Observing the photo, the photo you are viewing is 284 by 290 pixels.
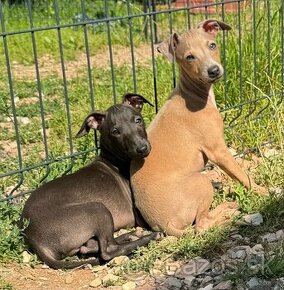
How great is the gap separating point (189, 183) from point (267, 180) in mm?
884

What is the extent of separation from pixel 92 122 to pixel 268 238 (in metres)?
1.61

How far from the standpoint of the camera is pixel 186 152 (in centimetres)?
490

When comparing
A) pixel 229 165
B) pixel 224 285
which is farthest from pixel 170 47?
pixel 224 285

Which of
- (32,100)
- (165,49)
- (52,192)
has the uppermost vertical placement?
(165,49)

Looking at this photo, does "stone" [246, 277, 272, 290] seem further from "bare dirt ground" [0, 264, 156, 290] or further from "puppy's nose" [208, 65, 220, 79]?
"puppy's nose" [208, 65, 220, 79]

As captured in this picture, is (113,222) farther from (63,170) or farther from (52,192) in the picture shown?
(63,170)

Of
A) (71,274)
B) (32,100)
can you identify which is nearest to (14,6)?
(32,100)

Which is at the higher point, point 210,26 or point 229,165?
point 210,26

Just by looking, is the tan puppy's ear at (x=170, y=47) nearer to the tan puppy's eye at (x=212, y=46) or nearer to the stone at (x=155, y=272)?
the tan puppy's eye at (x=212, y=46)

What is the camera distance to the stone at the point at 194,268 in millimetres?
4219

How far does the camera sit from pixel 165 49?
16.5ft

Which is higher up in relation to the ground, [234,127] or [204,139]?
[204,139]

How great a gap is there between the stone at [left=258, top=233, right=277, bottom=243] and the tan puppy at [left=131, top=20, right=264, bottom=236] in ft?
1.16

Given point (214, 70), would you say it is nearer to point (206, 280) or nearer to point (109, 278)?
point (206, 280)
